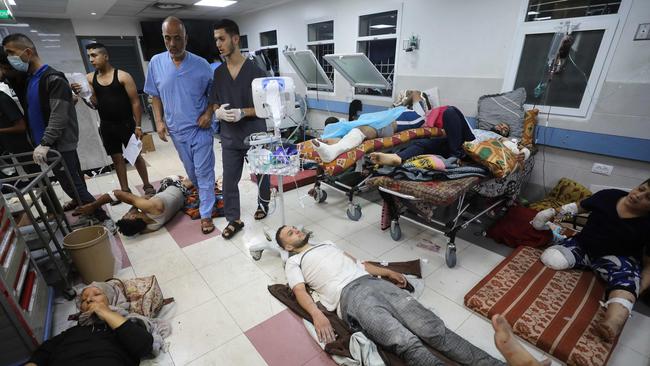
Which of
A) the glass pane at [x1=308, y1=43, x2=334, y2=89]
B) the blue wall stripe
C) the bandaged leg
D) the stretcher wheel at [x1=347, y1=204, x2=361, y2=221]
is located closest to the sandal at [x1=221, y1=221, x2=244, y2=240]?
Result: the stretcher wheel at [x1=347, y1=204, x2=361, y2=221]

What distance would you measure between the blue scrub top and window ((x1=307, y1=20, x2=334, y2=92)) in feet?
10.5

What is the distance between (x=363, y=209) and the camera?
328cm

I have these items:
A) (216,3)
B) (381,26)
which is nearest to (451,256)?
(381,26)

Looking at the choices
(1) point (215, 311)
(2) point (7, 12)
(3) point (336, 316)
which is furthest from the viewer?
(2) point (7, 12)

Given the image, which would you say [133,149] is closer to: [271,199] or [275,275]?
[271,199]

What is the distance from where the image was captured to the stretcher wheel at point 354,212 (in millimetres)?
2976

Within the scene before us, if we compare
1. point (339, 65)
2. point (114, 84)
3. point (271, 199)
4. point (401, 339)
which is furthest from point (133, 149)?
point (401, 339)

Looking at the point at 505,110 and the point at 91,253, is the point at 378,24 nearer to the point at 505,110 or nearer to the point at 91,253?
the point at 505,110

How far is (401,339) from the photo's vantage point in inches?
55.3

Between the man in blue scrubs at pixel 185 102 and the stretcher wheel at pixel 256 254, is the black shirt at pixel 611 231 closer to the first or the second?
the stretcher wheel at pixel 256 254

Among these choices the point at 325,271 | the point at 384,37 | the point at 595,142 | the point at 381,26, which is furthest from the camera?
the point at 381,26

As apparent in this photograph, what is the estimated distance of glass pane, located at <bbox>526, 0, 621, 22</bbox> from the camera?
8.55 ft

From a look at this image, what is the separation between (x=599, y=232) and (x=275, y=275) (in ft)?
7.43

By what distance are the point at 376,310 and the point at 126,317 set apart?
4.30 feet
